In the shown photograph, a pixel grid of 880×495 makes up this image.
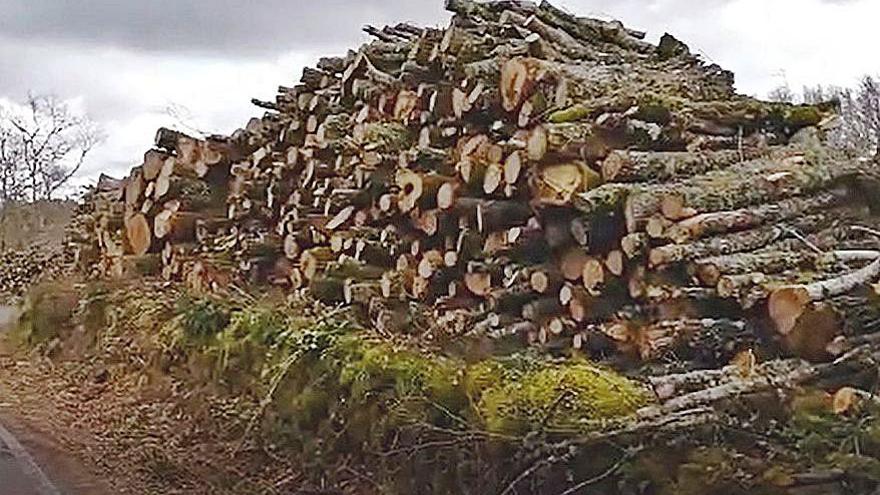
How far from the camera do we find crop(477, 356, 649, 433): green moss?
4.75m

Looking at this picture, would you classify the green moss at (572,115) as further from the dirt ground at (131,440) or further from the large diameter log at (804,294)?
the dirt ground at (131,440)

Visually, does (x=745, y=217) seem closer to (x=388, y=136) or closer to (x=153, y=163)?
(x=388, y=136)

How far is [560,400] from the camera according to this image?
475 cm

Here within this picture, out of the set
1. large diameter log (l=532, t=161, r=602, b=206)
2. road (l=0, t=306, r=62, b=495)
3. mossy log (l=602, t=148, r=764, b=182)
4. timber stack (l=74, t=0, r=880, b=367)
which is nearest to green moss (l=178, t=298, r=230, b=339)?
timber stack (l=74, t=0, r=880, b=367)

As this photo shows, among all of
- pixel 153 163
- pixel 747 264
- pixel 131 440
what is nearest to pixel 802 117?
pixel 747 264

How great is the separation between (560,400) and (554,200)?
1.62 m

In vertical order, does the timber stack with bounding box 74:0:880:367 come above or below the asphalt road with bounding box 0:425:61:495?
above

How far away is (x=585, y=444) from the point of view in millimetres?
4617

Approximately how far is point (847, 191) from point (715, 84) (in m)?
1.87

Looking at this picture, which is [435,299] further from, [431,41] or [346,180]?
[431,41]

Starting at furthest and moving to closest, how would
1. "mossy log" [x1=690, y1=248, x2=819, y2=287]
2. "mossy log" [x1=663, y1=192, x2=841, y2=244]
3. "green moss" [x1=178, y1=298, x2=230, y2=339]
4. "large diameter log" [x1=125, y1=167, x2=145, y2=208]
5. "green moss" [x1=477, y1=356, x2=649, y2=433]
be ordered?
"large diameter log" [x1=125, y1=167, x2=145, y2=208]
"green moss" [x1=178, y1=298, x2=230, y2=339]
"mossy log" [x1=663, y1=192, x2=841, y2=244]
"mossy log" [x1=690, y1=248, x2=819, y2=287]
"green moss" [x1=477, y1=356, x2=649, y2=433]

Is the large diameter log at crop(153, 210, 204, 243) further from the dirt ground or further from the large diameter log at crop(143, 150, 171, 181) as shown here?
the dirt ground

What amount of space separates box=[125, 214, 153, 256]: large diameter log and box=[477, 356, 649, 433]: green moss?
249 inches

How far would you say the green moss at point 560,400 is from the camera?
475 centimetres
